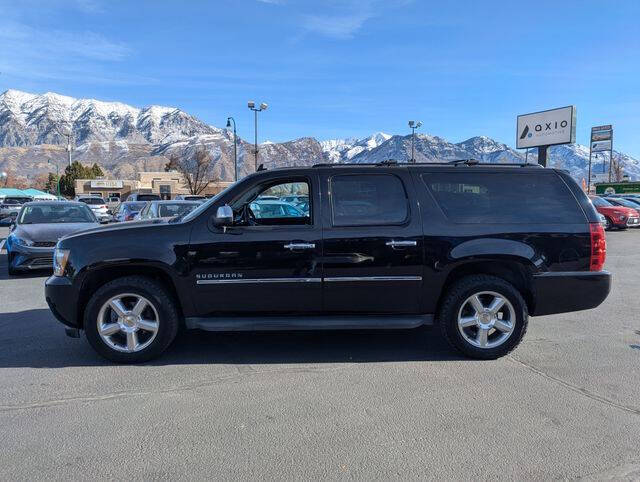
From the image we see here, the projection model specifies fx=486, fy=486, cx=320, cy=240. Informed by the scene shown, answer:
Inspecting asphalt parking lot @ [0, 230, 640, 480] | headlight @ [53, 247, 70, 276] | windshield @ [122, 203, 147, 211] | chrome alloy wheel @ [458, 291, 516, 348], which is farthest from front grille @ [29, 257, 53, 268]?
chrome alloy wheel @ [458, 291, 516, 348]

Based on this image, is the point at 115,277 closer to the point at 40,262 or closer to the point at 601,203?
the point at 40,262

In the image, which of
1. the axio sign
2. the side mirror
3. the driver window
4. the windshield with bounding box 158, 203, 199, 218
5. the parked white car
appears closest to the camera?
the side mirror

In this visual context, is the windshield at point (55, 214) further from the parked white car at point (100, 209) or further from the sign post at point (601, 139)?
the sign post at point (601, 139)

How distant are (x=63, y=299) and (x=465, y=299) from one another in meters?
3.94

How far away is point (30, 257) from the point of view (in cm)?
932

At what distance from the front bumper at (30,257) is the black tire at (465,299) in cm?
778

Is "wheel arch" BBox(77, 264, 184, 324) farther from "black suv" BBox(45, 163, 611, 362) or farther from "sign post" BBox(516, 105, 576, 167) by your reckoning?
"sign post" BBox(516, 105, 576, 167)

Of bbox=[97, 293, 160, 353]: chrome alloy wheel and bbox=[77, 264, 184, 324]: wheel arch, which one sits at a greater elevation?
bbox=[77, 264, 184, 324]: wheel arch

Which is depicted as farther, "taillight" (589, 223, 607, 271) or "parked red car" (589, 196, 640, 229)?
"parked red car" (589, 196, 640, 229)

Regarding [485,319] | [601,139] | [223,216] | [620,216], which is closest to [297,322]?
[223,216]

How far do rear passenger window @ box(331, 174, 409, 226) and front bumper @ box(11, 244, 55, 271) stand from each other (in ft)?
22.8

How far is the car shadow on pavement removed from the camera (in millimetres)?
4891

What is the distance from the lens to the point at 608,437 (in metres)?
3.39

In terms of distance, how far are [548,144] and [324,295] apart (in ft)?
111
